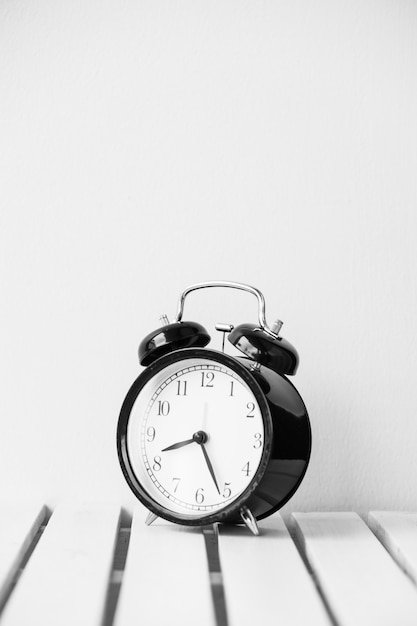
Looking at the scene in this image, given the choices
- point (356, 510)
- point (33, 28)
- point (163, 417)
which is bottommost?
point (356, 510)

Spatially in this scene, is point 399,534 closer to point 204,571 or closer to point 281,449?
point 281,449

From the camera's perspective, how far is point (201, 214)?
1.39m

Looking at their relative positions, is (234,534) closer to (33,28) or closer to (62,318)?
(62,318)

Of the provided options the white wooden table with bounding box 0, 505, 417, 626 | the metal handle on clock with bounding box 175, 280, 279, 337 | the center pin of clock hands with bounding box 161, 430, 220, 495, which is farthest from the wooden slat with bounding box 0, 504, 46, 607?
the metal handle on clock with bounding box 175, 280, 279, 337

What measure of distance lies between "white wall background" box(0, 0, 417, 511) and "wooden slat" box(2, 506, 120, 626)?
0.14 metres

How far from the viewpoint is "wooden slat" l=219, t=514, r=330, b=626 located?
35.2 inches

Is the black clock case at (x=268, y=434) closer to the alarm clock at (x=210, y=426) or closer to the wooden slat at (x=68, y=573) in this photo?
the alarm clock at (x=210, y=426)

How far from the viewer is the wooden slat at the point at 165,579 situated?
0.89m

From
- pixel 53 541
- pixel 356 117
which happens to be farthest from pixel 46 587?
pixel 356 117

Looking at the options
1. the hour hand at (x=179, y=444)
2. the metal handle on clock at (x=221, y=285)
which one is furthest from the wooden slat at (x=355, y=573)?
the metal handle on clock at (x=221, y=285)

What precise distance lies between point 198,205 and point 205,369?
0.33m

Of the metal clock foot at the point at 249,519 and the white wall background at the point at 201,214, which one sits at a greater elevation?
the white wall background at the point at 201,214

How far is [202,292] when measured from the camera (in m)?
1.39

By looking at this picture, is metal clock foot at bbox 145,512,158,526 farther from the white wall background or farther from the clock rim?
the white wall background
